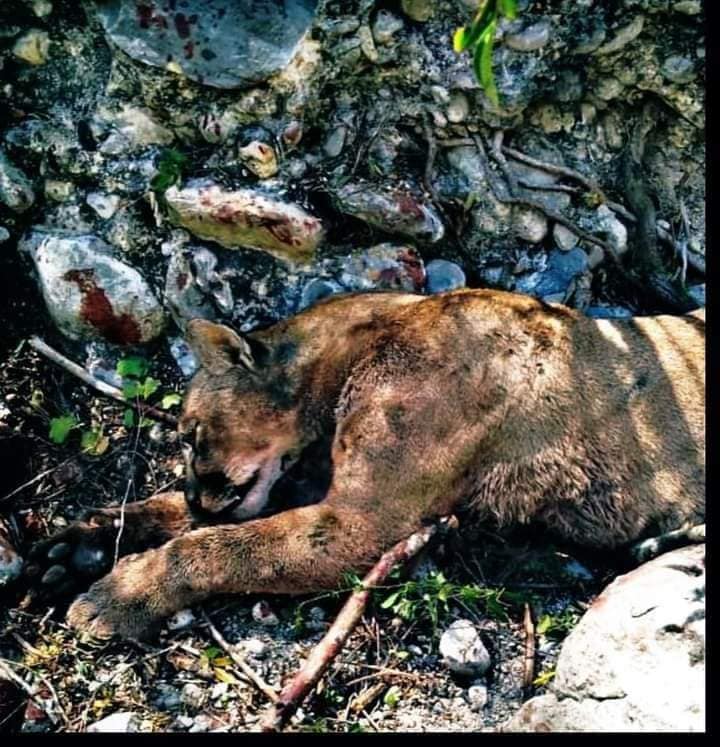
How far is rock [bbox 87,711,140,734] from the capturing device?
14.5 ft

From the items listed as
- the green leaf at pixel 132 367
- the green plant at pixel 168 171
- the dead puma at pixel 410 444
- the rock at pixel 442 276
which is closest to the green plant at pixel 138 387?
the green leaf at pixel 132 367

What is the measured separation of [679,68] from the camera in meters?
6.02

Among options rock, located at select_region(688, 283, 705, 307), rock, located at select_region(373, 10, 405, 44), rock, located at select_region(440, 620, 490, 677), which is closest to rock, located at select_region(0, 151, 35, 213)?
rock, located at select_region(373, 10, 405, 44)

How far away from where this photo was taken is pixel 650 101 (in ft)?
20.5

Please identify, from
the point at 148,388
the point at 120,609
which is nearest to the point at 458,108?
the point at 148,388

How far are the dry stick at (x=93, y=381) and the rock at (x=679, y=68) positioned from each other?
324 cm

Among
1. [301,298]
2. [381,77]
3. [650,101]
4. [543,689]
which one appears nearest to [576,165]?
[650,101]

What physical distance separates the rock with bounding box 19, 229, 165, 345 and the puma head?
537mm

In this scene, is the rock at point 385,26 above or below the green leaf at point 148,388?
above

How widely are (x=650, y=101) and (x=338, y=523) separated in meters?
3.04

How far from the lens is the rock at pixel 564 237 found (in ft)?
20.4

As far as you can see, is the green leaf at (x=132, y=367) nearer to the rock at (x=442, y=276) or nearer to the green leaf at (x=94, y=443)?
the green leaf at (x=94, y=443)

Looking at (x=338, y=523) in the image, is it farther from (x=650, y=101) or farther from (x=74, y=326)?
(x=650, y=101)

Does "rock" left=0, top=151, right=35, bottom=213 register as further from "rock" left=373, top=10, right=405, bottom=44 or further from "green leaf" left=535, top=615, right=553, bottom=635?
"green leaf" left=535, top=615, right=553, bottom=635
